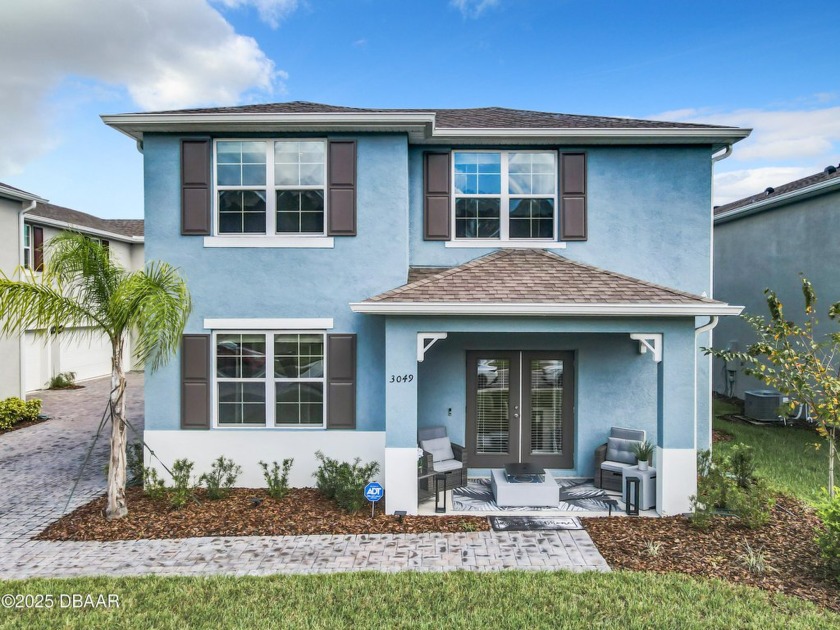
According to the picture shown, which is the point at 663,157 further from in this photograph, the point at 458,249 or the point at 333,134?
the point at 333,134

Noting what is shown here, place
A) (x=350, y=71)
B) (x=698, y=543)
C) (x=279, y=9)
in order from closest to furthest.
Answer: (x=698, y=543) < (x=279, y=9) < (x=350, y=71)

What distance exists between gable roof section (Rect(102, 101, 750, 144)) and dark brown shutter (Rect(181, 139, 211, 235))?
346mm

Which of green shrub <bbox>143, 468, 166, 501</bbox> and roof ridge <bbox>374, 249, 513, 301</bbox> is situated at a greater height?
roof ridge <bbox>374, 249, 513, 301</bbox>

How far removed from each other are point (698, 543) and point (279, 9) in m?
18.7

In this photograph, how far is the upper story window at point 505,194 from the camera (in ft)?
32.3

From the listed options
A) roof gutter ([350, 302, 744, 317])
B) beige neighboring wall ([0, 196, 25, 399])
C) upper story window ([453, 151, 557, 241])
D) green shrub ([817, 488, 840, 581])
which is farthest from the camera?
beige neighboring wall ([0, 196, 25, 399])

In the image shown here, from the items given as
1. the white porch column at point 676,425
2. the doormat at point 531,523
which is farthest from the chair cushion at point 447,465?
the white porch column at point 676,425

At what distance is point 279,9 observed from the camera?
16.1 metres

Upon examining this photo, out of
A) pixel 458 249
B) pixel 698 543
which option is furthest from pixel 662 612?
pixel 458 249

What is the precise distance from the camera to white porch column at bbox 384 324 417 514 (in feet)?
25.4

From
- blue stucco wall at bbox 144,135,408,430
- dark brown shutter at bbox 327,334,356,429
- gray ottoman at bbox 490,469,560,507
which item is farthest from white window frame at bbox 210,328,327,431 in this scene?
gray ottoman at bbox 490,469,560,507

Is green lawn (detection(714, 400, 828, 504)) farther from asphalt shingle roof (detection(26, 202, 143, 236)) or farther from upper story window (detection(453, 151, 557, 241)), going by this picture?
asphalt shingle roof (detection(26, 202, 143, 236))

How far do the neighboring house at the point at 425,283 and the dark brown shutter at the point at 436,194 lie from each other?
4 centimetres

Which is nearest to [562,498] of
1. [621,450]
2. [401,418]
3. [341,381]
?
[621,450]
